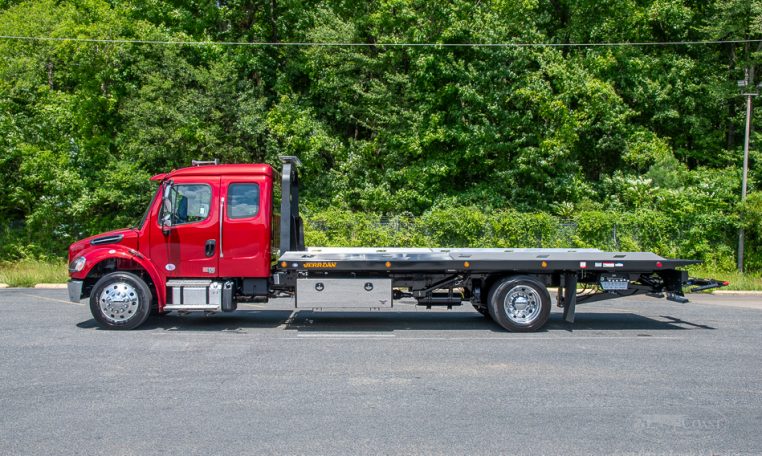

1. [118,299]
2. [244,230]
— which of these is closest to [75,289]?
[118,299]

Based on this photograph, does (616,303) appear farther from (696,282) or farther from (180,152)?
(180,152)

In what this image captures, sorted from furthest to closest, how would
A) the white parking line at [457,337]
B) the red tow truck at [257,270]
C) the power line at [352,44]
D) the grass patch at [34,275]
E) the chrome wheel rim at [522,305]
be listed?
the power line at [352,44] < the grass patch at [34,275] < the chrome wheel rim at [522,305] < the red tow truck at [257,270] < the white parking line at [457,337]

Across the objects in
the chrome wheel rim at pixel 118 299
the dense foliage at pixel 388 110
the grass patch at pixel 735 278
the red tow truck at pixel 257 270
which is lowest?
the grass patch at pixel 735 278

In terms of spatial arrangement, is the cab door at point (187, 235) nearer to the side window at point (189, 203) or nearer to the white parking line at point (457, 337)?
the side window at point (189, 203)

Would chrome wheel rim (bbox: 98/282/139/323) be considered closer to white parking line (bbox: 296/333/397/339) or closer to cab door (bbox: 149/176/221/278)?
cab door (bbox: 149/176/221/278)

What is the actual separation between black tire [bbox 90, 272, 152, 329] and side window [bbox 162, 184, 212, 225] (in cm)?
121

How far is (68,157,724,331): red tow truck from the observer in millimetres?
10852

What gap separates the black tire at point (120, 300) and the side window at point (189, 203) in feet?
3.97

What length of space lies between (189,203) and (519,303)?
574 cm

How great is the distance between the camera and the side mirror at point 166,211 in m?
11.0

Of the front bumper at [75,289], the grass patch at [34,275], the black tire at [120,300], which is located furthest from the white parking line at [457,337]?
the grass patch at [34,275]

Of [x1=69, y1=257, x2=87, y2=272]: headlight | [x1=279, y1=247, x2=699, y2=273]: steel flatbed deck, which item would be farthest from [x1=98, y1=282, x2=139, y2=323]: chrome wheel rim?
[x1=279, y1=247, x2=699, y2=273]: steel flatbed deck

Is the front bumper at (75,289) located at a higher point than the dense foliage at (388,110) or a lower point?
lower

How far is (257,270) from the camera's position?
11.1 m
